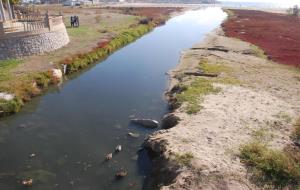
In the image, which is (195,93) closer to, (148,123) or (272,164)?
(148,123)

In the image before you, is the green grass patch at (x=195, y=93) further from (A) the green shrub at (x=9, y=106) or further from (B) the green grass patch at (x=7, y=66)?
(B) the green grass patch at (x=7, y=66)

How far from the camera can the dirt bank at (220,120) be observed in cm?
1856

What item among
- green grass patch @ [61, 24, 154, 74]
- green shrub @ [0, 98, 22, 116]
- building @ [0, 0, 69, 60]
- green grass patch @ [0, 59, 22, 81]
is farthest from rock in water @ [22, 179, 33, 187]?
building @ [0, 0, 69, 60]

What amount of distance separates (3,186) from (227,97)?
18103mm

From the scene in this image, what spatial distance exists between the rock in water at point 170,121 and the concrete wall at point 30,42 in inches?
887

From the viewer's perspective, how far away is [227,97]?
99.0ft

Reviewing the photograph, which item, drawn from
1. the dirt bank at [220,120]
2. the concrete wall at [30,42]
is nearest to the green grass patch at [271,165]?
the dirt bank at [220,120]

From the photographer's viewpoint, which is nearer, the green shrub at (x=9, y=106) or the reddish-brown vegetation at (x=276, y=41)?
the green shrub at (x=9, y=106)

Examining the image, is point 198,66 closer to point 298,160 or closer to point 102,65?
point 102,65

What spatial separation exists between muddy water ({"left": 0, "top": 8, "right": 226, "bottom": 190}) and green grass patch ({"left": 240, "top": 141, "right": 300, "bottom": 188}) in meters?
5.87

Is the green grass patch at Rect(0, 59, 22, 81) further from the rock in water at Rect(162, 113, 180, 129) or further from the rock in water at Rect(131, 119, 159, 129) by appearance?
the rock in water at Rect(162, 113, 180, 129)

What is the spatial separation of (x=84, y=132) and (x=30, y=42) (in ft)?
70.4

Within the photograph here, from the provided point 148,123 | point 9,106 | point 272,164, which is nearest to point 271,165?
point 272,164

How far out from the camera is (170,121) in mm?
26562
